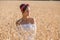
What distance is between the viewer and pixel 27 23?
1.42 meters

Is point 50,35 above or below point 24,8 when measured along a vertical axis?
below

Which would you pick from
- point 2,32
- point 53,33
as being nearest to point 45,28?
point 53,33

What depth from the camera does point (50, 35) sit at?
2273mm

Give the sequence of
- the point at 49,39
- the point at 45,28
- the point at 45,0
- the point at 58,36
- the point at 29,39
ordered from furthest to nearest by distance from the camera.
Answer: the point at 45,0
the point at 45,28
the point at 58,36
the point at 49,39
the point at 29,39

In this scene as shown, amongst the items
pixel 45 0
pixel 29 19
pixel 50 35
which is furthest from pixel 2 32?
pixel 45 0

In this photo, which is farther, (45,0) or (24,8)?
(45,0)

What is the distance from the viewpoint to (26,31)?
1.40 meters

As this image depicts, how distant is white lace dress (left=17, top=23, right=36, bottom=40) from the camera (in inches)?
54.6

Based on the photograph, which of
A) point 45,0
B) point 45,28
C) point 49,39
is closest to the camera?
point 49,39

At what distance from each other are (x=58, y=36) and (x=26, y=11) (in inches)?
36.2

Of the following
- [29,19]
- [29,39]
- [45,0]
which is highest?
[29,19]

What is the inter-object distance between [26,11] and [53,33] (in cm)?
100

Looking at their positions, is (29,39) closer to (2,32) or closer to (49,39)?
(49,39)

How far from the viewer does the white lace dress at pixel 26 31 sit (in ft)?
4.55
